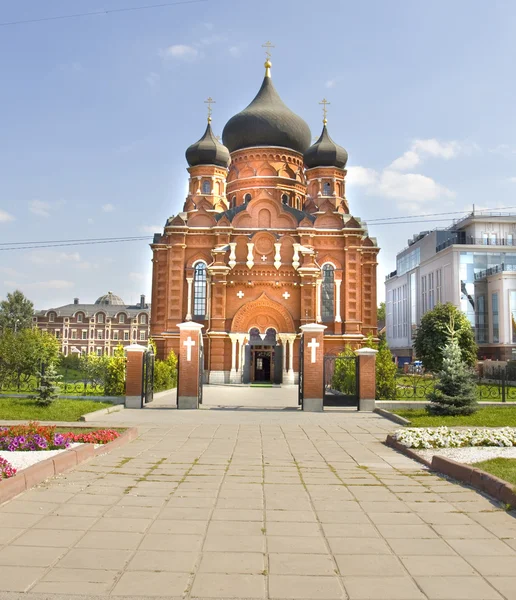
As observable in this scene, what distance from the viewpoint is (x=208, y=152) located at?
4200 centimetres

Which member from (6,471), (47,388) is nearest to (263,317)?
(47,388)

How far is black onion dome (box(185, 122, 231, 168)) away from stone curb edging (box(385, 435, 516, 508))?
3475 centimetres

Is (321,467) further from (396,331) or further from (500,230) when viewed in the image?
(396,331)

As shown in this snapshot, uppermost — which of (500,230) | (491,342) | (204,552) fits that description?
(500,230)

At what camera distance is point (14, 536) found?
17.8 feet

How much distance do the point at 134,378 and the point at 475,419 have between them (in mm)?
10358

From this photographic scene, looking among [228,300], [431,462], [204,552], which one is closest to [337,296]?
[228,300]

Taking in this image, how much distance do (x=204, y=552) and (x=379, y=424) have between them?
439 inches

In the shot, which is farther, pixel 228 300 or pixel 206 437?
pixel 228 300

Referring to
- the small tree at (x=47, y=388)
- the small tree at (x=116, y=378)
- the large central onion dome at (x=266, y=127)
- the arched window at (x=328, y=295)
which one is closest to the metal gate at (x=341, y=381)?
the small tree at (x=116, y=378)

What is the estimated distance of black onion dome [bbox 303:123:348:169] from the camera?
41344 mm

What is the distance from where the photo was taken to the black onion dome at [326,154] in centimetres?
4134

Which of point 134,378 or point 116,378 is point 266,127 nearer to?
point 116,378

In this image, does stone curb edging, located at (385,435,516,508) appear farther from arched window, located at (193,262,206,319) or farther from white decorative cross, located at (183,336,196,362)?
arched window, located at (193,262,206,319)
